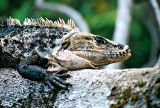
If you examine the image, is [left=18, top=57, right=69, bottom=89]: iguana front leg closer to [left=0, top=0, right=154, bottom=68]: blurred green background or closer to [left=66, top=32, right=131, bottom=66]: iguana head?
[left=66, top=32, right=131, bottom=66]: iguana head

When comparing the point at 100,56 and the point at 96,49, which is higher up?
the point at 96,49

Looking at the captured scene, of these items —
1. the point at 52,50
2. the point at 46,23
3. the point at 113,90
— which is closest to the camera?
the point at 113,90


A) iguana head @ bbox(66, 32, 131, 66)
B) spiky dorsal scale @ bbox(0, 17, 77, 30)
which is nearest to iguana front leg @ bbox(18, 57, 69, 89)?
iguana head @ bbox(66, 32, 131, 66)

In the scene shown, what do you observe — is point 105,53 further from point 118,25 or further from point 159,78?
point 118,25

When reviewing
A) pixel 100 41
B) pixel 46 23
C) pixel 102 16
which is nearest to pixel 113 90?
pixel 100 41

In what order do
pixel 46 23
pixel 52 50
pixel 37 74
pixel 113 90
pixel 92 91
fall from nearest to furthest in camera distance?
pixel 113 90, pixel 92 91, pixel 37 74, pixel 52 50, pixel 46 23

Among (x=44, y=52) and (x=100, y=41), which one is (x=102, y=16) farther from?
(x=44, y=52)

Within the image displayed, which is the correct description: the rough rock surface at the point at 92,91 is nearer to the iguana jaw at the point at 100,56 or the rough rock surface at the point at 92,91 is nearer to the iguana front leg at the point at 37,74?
the iguana front leg at the point at 37,74

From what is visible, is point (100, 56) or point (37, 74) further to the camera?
point (100, 56)
